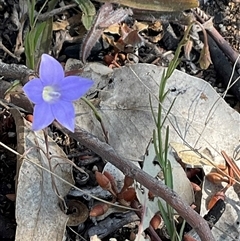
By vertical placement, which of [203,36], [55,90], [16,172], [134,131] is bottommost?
[16,172]

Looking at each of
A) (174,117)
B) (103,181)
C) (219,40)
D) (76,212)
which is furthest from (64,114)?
(219,40)

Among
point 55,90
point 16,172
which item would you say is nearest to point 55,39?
point 16,172

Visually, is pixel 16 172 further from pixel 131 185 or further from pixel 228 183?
pixel 228 183

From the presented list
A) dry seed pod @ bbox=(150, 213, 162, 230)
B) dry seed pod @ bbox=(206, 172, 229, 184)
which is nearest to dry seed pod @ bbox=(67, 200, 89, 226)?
dry seed pod @ bbox=(150, 213, 162, 230)

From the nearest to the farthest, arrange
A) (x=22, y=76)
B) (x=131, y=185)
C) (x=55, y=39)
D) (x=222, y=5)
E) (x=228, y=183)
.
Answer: (x=22, y=76)
(x=131, y=185)
(x=228, y=183)
(x=55, y=39)
(x=222, y=5)

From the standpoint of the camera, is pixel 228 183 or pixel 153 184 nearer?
pixel 153 184

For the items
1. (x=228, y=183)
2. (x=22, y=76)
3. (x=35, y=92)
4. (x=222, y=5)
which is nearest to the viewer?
(x=35, y=92)

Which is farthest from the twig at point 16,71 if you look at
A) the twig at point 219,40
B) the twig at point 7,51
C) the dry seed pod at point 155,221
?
the twig at point 219,40
